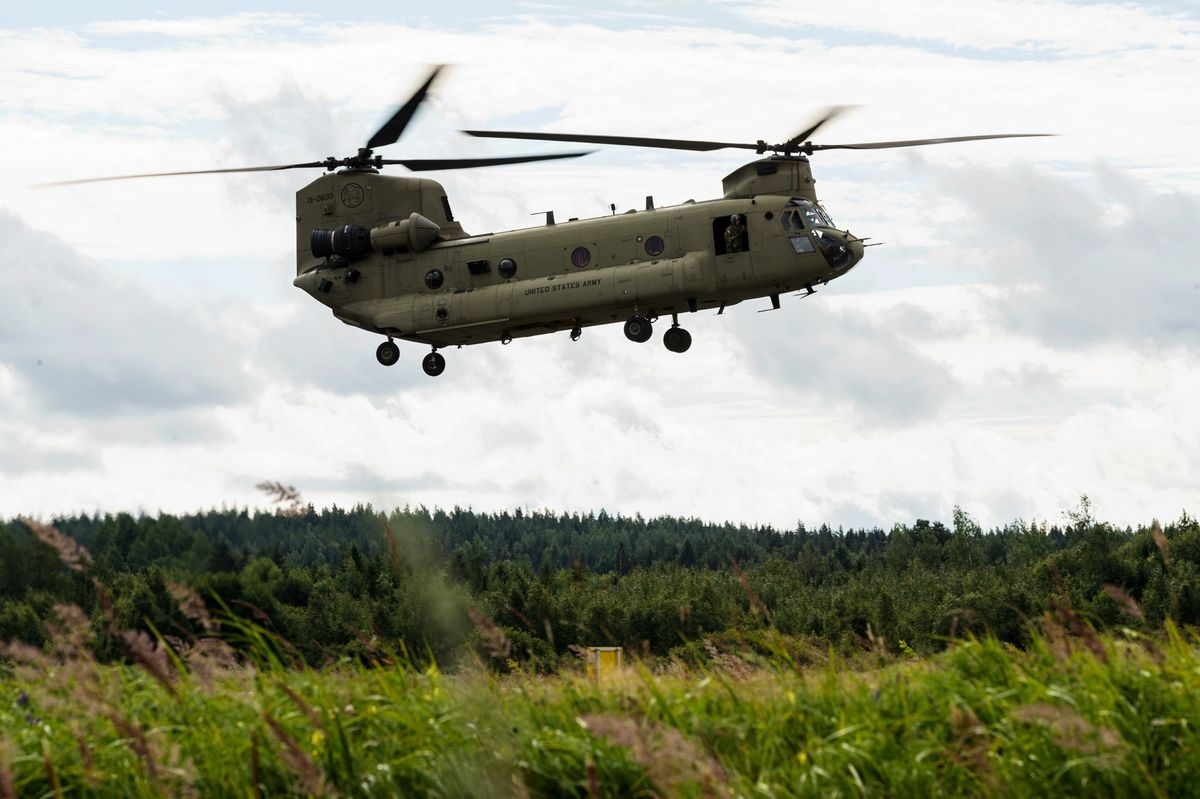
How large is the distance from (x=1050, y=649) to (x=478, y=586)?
99.9 metres

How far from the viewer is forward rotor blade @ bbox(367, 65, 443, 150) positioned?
35.7 m

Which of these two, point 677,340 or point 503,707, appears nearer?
point 503,707

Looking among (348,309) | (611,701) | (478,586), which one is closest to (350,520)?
(611,701)

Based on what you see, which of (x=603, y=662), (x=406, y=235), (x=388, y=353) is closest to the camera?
(x=603, y=662)

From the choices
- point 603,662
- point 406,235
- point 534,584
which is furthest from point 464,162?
point 534,584

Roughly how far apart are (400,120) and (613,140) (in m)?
7.13

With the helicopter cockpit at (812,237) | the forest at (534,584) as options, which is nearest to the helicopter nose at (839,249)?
the helicopter cockpit at (812,237)

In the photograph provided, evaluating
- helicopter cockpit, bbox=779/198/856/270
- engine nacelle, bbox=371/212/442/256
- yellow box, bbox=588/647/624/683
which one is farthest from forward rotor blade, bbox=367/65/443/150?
yellow box, bbox=588/647/624/683

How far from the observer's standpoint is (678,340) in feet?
111

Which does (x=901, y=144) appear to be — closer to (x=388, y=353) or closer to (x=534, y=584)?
(x=388, y=353)

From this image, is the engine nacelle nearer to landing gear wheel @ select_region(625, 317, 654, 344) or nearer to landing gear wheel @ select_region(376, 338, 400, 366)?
landing gear wheel @ select_region(376, 338, 400, 366)

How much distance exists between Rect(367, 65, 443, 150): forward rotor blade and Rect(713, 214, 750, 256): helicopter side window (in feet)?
25.1

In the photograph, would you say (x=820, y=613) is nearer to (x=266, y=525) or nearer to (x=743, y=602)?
(x=743, y=602)

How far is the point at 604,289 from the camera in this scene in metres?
34.0
